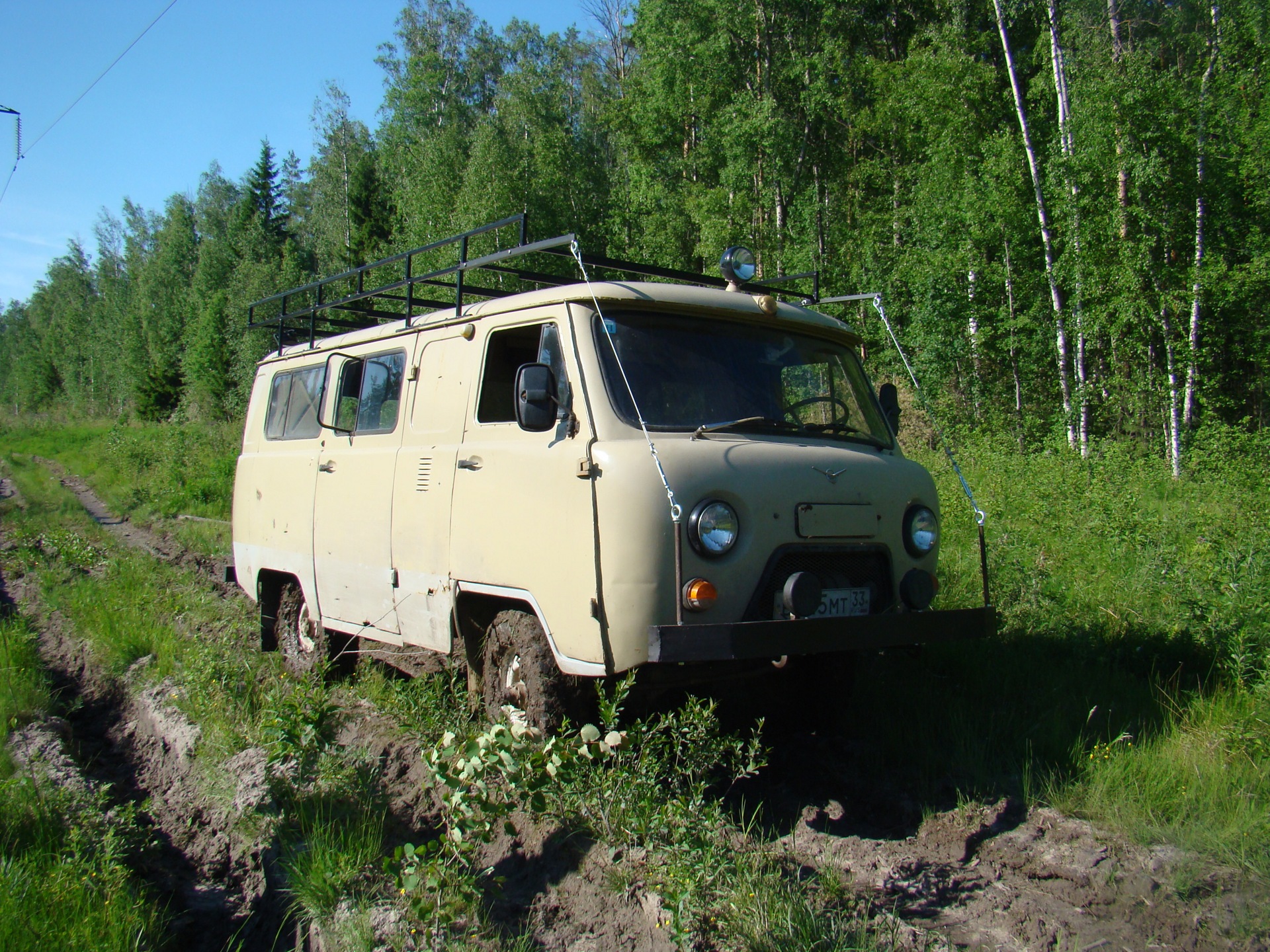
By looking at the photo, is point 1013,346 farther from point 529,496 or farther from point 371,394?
point 529,496

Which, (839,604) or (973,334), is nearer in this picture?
(839,604)

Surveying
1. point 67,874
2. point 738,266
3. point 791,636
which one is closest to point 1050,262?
point 738,266

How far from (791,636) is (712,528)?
1.80 ft

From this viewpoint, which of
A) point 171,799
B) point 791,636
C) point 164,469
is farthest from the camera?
point 164,469

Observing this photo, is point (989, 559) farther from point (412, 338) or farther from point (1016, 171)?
point (1016, 171)

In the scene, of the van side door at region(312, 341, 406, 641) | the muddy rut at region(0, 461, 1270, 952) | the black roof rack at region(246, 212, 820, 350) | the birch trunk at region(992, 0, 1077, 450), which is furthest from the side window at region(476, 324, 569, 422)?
the birch trunk at region(992, 0, 1077, 450)

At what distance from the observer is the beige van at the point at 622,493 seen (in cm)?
376

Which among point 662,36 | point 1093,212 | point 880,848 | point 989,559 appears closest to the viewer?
point 880,848

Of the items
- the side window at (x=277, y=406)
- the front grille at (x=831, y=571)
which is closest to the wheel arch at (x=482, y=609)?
the front grille at (x=831, y=571)

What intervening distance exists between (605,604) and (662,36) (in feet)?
86.3

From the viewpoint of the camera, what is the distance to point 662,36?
86.7 feet

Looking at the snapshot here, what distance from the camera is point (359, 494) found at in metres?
5.75

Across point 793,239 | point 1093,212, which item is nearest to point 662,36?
point 793,239

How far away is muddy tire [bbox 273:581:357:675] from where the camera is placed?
6.37 meters
